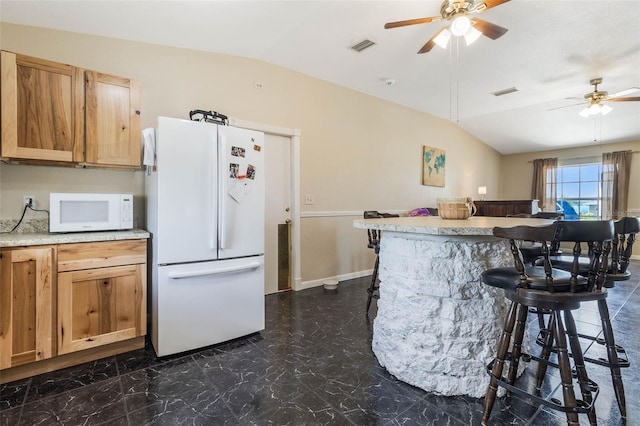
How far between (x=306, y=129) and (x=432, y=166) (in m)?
3.11

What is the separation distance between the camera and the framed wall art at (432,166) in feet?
18.9

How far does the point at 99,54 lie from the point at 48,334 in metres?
2.27

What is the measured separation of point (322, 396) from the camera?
5.74 feet

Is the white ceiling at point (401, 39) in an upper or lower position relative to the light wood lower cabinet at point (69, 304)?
upper

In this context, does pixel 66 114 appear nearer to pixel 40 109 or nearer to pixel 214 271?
pixel 40 109

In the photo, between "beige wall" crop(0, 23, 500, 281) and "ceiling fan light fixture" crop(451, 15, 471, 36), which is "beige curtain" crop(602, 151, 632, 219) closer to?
"beige wall" crop(0, 23, 500, 281)

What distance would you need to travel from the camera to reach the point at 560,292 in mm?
1342

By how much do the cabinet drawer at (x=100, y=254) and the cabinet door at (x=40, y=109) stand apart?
69cm

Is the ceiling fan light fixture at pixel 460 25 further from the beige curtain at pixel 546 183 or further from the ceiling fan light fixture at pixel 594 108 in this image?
the beige curtain at pixel 546 183

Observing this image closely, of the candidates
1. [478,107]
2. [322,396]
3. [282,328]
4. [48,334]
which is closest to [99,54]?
[48,334]

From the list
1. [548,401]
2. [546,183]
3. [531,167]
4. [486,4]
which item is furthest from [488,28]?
[531,167]

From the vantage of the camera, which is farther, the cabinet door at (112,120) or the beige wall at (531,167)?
the beige wall at (531,167)

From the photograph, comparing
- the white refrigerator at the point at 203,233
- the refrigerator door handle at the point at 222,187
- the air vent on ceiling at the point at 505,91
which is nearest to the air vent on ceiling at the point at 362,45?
the white refrigerator at the point at 203,233

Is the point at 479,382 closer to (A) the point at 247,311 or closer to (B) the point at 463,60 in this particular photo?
(A) the point at 247,311
